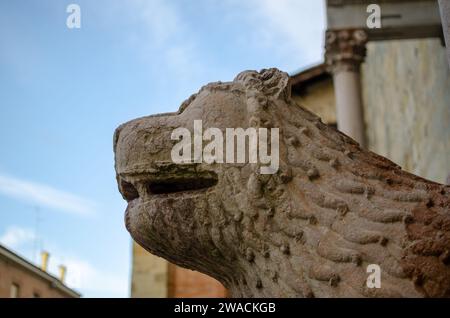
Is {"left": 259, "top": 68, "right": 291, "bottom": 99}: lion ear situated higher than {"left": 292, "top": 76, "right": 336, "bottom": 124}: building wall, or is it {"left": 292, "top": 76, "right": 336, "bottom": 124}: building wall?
{"left": 292, "top": 76, "right": 336, "bottom": 124}: building wall

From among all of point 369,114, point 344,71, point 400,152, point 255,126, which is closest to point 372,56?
point 369,114

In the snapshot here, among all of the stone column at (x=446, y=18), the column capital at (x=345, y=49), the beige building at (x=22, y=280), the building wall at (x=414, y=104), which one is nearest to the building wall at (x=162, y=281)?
the beige building at (x=22, y=280)

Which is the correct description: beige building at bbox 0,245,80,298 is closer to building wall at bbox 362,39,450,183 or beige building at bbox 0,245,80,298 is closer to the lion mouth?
building wall at bbox 362,39,450,183

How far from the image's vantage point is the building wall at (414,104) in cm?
655

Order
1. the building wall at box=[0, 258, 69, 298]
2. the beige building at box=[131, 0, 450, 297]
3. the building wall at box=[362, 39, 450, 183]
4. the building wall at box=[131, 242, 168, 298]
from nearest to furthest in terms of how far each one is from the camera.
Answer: the building wall at box=[362, 39, 450, 183] → the beige building at box=[131, 0, 450, 297] → the building wall at box=[131, 242, 168, 298] → the building wall at box=[0, 258, 69, 298]

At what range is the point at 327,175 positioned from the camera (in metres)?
1.68

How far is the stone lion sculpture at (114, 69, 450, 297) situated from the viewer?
5.13 ft

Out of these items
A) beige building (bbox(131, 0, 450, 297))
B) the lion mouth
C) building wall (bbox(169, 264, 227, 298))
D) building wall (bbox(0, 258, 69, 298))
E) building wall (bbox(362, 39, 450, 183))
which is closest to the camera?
the lion mouth

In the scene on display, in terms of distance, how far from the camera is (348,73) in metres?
7.96

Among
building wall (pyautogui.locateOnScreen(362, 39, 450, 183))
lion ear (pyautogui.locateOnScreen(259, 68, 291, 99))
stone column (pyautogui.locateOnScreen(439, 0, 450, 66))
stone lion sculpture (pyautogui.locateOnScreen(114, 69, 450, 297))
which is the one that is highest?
building wall (pyautogui.locateOnScreen(362, 39, 450, 183))

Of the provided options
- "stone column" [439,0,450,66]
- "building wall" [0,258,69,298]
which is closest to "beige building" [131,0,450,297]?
"stone column" [439,0,450,66]

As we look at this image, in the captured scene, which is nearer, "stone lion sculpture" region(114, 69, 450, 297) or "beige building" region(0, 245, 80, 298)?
"stone lion sculpture" region(114, 69, 450, 297)
